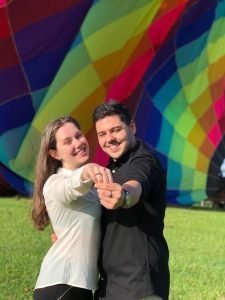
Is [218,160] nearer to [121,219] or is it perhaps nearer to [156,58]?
[156,58]

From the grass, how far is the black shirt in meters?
0.94

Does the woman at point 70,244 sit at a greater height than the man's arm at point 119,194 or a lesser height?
lesser

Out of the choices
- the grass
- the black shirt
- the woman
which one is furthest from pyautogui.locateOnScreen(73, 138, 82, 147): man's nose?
the grass

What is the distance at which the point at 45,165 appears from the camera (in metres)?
2.02

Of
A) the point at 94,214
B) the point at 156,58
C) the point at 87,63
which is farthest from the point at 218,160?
the point at 94,214

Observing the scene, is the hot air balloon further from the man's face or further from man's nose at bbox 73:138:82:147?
the man's face

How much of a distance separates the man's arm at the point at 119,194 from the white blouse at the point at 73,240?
0.81 ft

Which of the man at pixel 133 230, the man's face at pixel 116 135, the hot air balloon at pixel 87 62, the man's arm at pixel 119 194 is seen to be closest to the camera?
the man's arm at pixel 119 194

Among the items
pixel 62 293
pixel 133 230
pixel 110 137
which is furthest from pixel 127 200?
pixel 62 293

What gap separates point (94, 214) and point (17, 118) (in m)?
5.71

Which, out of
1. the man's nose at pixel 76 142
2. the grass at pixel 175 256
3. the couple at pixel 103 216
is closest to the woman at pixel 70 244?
the couple at pixel 103 216

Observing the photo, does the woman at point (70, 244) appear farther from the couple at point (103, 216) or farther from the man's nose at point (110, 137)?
the man's nose at point (110, 137)

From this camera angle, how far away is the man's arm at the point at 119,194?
1513 mm

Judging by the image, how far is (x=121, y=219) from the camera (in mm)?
1748
